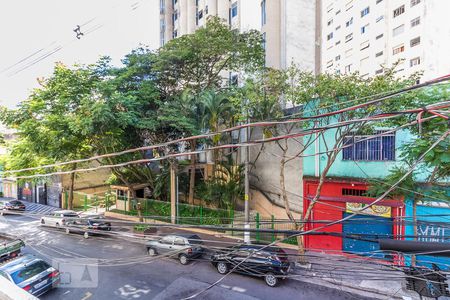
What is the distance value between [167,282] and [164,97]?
1118 centimetres

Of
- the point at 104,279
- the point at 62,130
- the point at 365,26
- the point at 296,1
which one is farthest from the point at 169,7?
the point at 104,279

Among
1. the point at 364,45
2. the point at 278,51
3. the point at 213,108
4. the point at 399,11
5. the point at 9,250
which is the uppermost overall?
the point at 399,11

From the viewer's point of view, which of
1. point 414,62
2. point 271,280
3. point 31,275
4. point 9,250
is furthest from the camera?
point 414,62

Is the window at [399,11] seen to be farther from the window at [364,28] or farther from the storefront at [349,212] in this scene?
the storefront at [349,212]

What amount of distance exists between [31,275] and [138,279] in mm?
3504

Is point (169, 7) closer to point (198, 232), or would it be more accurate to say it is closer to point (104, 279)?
point (198, 232)

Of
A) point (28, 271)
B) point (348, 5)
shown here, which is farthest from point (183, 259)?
point (348, 5)

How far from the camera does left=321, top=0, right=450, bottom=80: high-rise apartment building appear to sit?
19.3m

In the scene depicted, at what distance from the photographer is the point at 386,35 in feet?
81.6

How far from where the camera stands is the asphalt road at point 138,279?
8367 mm

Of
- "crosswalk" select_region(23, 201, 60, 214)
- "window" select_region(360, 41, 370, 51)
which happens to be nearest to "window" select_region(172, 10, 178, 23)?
"window" select_region(360, 41, 370, 51)

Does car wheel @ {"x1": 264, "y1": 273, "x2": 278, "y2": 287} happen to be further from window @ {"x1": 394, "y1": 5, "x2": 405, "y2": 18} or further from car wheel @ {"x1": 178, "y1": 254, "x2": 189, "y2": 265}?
window @ {"x1": 394, "y1": 5, "x2": 405, "y2": 18}

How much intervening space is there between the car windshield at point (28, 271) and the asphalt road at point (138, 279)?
3.04 feet

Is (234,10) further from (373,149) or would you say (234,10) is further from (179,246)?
(179,246)
